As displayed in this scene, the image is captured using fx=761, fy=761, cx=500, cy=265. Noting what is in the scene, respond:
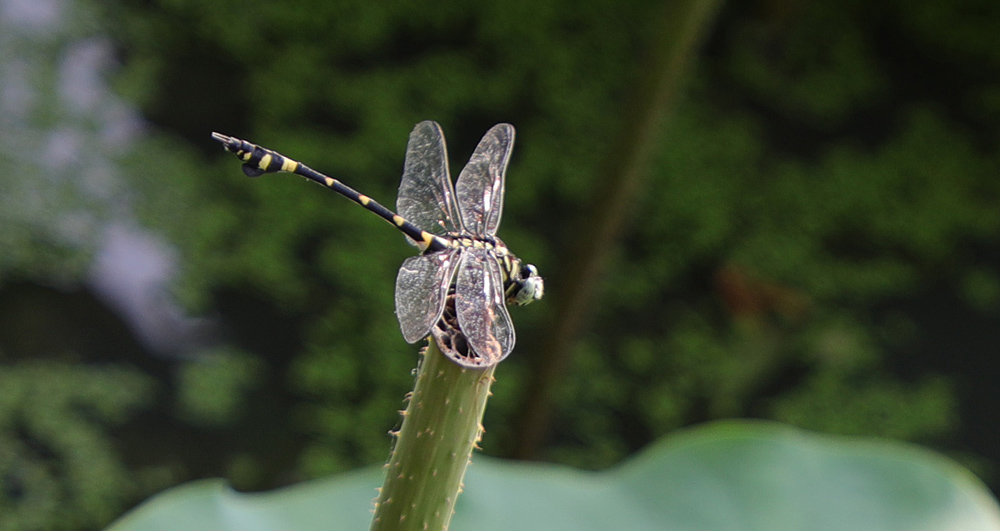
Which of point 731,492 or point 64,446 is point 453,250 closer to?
point 731,492

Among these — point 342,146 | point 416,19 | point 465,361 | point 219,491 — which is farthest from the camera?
point 416,19

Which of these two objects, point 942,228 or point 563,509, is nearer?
point 563,509

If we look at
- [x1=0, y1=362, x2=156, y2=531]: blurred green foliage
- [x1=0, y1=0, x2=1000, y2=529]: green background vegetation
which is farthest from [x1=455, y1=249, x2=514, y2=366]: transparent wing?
[x1=0, y1=362, x2=156, y2=531]: blurred green foliage

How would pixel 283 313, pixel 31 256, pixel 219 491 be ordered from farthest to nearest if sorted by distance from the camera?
1. pixel 283 313
2. pixel 31 256
3. pixel 219 491

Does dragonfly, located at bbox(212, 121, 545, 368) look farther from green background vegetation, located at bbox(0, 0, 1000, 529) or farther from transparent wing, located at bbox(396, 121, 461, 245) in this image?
green background vegetation, located at bbox(0, 0, 1000, 529)

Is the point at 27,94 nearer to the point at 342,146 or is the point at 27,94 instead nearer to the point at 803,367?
the point at 342,146

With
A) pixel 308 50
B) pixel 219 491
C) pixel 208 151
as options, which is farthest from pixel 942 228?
pixel 219 491

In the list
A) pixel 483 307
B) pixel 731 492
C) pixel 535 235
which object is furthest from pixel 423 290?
pixel 535 235
